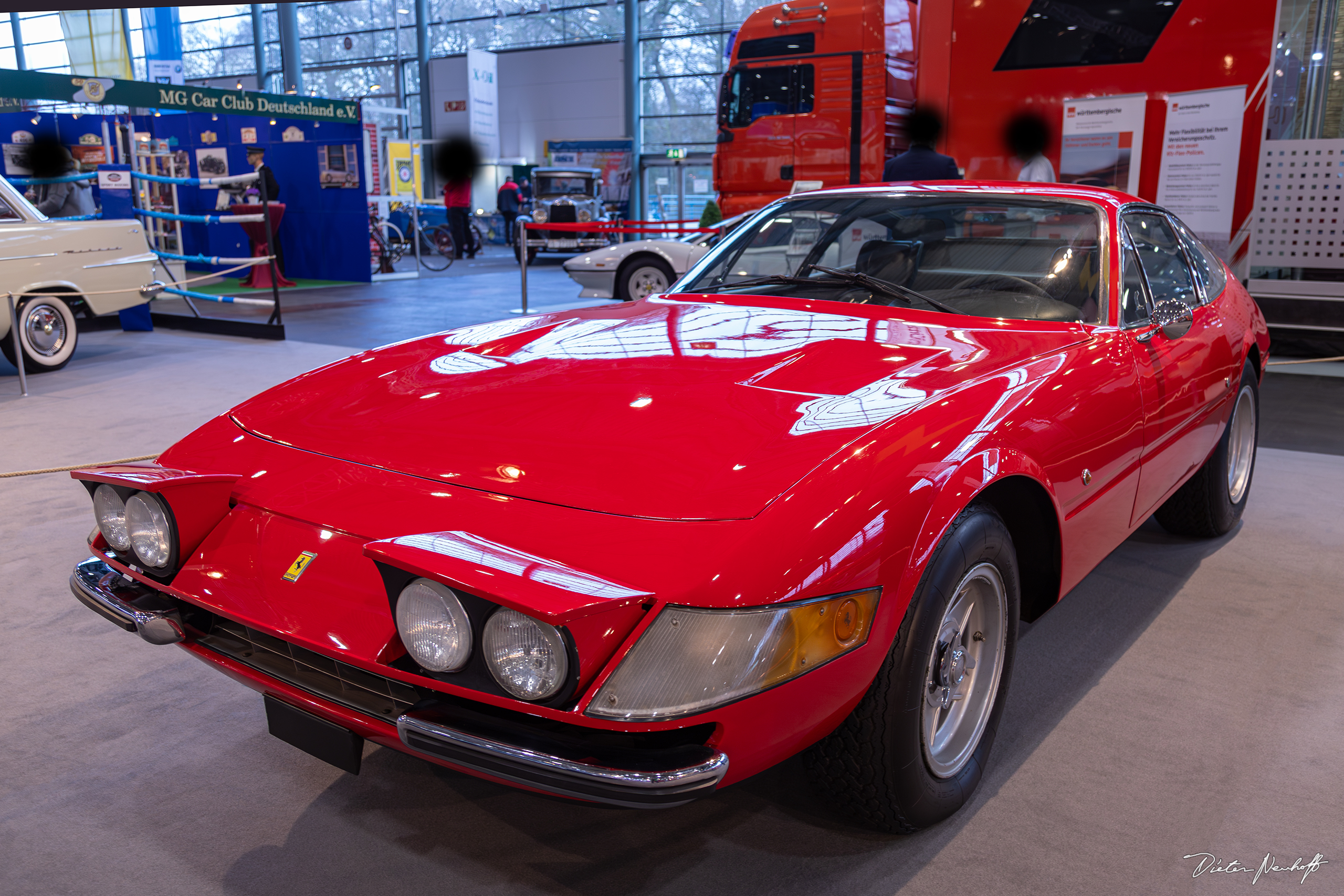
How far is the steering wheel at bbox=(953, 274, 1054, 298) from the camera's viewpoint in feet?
8.44

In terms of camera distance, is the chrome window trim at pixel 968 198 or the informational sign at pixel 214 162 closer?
the chrome window trim at pixel 968 198

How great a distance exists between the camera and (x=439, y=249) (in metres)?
17.6

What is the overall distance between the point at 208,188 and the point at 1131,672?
14721 mm

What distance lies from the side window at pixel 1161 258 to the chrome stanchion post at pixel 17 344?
648cm

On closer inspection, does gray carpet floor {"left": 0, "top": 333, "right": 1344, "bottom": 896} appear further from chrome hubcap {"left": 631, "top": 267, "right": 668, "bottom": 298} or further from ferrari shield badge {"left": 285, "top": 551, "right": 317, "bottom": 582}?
chrome hubcap {"left": 631, "top": 267, "right": 668, "bottom": 298}

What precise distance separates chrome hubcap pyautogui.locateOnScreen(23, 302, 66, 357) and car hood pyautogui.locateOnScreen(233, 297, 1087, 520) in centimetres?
593

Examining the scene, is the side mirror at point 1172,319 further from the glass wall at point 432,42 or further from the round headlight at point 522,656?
the glass wall at point 432,42

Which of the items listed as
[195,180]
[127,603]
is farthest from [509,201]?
[127,603]

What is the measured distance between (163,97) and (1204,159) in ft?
32.3

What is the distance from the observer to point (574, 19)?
24438 millimetres

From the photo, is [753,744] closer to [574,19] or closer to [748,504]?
[748,504]

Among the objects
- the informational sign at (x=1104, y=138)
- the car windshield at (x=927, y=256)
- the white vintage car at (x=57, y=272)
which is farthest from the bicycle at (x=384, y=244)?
the car windshield at (x=927, y=256)

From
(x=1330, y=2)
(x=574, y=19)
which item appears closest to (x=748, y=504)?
(x=1330, y=2)

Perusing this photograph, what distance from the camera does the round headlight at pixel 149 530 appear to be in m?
1.80
